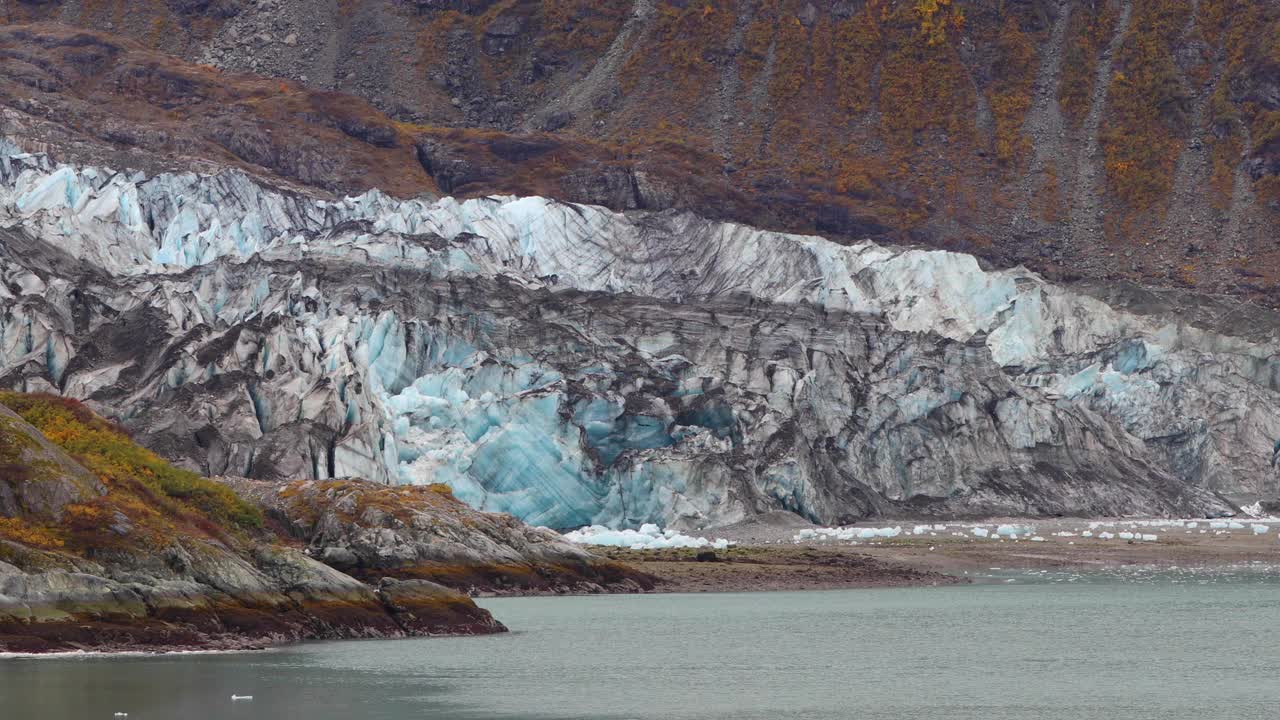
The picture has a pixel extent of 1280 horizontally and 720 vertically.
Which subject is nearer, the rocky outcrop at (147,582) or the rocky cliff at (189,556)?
the rocky outcrop at (147,582)

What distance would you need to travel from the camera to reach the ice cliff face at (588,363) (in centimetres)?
7550

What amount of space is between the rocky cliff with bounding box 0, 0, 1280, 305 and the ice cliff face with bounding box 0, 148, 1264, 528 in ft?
81.6

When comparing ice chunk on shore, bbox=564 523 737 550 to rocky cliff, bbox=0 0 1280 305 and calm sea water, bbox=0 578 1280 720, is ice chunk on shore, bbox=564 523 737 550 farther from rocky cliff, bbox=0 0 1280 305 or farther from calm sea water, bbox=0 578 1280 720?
rocky cliff, bbox=0 0 1280 305

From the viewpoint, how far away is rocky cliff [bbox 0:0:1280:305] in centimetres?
14350

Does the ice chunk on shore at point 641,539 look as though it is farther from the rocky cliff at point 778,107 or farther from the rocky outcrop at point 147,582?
the rocky cliff at point 778,107

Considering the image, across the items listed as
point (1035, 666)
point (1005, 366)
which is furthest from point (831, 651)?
point (1005, 366)

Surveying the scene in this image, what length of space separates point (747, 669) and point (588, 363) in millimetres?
49502

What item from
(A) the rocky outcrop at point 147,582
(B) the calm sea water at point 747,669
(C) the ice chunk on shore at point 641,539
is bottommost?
(C) the ice chunk on shore at point 641,539

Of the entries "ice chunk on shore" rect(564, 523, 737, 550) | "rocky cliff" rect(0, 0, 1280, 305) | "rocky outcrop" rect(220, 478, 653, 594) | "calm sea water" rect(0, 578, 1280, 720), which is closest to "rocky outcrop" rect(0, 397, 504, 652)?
"calm sea water" rect(0, 578, 1280, 720)

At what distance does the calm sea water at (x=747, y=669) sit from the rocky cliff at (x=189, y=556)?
141 cm

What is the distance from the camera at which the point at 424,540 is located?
5175 centimetres

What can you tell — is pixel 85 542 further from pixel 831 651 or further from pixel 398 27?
pixel 398 27

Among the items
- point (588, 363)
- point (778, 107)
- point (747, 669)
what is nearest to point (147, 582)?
point (747, 669)

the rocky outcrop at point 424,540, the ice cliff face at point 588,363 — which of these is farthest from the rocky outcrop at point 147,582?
the ice cliff face at point 588,363
